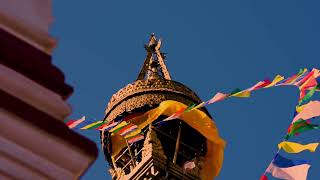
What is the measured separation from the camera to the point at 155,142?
2433 centimetres

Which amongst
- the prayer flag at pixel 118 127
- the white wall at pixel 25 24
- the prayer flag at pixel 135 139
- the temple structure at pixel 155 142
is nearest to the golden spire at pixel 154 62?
the temple structure at pixel 155 142

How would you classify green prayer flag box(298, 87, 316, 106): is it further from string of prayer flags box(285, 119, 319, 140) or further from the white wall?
the white wall

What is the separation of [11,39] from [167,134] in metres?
20.6

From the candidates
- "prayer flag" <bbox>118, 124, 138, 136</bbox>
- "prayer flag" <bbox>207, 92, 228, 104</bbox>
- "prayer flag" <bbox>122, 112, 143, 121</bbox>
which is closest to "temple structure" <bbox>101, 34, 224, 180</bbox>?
"prayer flag" <bbox>122, 112, 143, 121</bbox>

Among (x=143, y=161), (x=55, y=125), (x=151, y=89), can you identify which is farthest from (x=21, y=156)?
(x=151, y=89)

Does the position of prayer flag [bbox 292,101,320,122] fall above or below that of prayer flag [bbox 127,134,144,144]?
above

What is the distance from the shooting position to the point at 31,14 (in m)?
4.90

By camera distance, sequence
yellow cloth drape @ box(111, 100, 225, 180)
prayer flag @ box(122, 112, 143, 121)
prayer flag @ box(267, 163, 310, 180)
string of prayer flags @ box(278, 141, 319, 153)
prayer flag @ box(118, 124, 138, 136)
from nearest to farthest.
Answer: prayer flag @ box(267, 163, 310, 180) < string of prayer flags @ box(278, 141, 319, 153) < prayer flag @ box(118, 124, 138, 136) < yellow cloth drape @ box(111, 100, 225, 180) < prayer flag @ box(122, 112, 143, 121)

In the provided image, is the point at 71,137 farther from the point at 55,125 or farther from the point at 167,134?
the point at 167,134

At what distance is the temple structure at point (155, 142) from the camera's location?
23734 mm

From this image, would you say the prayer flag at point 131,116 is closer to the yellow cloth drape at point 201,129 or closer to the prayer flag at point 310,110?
the yellow cloth drape at point 201,129

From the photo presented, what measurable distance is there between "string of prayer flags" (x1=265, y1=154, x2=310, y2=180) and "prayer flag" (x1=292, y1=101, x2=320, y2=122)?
1.02 meters

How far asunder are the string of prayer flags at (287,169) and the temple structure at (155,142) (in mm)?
7796

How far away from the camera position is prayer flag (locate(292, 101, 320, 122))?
16.0 meters
